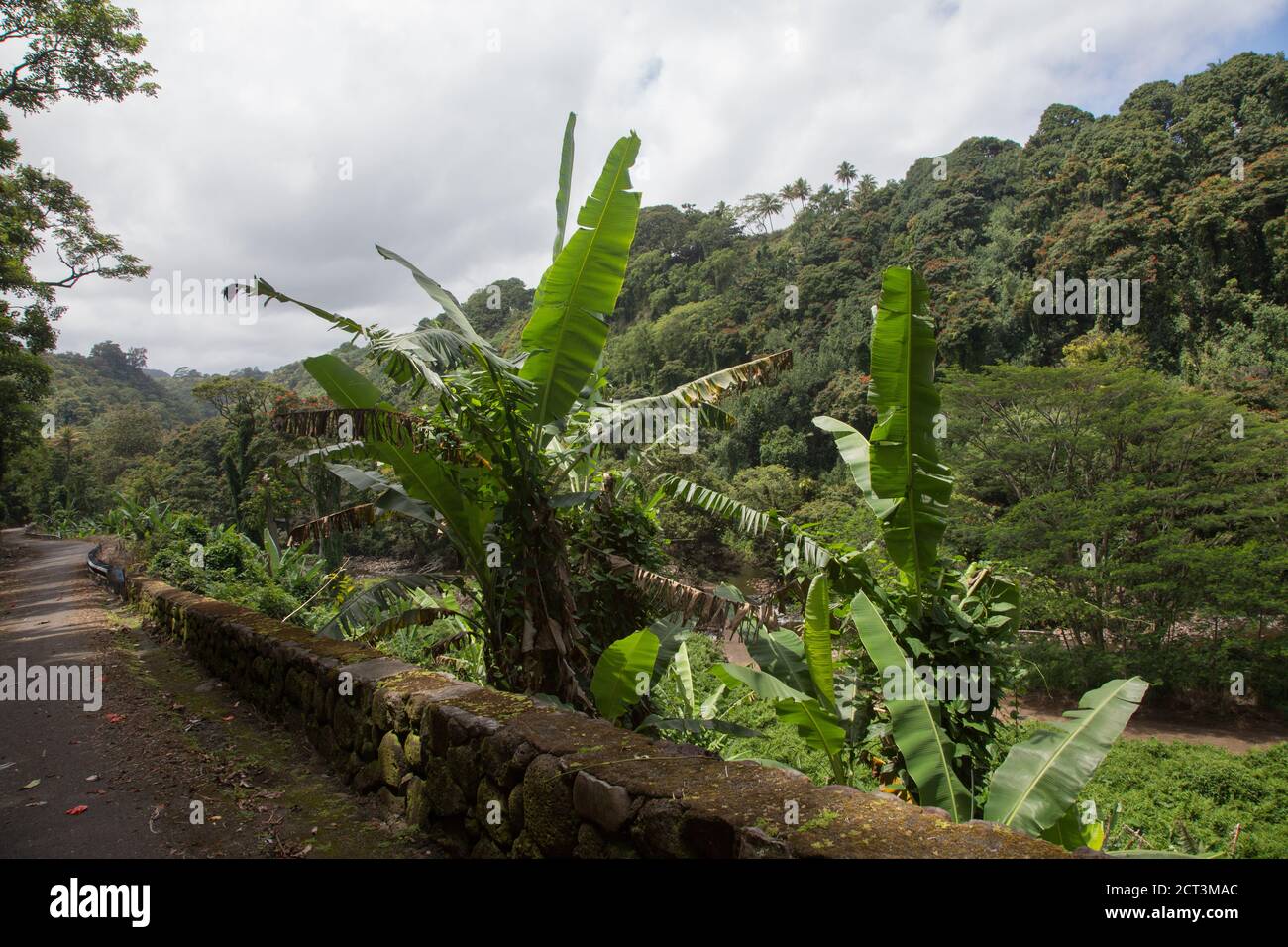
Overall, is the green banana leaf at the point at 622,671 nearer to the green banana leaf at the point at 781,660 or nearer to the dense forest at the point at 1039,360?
the green banana leaf at the point at 781,660

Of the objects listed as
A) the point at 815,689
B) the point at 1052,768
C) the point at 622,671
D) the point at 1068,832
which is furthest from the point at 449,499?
the point at 1068,832

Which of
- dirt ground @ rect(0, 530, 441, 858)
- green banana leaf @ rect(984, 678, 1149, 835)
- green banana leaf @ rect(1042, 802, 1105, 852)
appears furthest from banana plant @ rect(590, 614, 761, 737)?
green banana leaf @ rect(1042, 802, 1105, 852)

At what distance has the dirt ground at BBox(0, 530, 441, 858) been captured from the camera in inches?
132

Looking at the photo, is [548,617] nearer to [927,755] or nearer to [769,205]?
[927,755]

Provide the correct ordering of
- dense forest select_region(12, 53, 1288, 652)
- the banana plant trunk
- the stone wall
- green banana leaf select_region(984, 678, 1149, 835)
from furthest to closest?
dense forest select_region(12, 53, 1288, 652) → the banana plant trunk → green banana leaf select_region(984, 678, 1149, 835) → the stone wall

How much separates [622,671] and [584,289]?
205 cm

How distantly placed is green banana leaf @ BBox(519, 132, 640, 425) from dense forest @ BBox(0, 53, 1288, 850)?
0.23 ft

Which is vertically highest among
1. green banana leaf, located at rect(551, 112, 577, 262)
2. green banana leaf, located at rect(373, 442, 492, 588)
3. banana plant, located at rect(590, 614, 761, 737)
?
green banana leaf, located at rect(551, 112, 577, 262)

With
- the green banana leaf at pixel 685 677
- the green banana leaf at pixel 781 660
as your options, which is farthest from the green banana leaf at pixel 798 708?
the green banana leaf at pixel 685 677

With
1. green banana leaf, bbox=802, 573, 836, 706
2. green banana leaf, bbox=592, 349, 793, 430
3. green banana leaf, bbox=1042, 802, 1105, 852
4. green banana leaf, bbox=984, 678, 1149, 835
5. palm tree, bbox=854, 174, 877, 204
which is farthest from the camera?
palm tree, bbox=854, 174, 877, 204

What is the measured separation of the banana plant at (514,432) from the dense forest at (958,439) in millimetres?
29

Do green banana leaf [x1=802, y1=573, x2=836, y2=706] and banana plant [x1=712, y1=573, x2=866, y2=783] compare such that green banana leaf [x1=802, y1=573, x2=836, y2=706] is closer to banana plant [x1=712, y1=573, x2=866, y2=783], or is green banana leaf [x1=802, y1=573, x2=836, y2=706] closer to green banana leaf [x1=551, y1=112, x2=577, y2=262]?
banana plant [x1=712, y1=573, x2=866, y2=783]

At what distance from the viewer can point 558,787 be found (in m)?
2.54

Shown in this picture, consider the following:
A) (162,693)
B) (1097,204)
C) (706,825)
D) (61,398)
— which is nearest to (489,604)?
(706,825)
